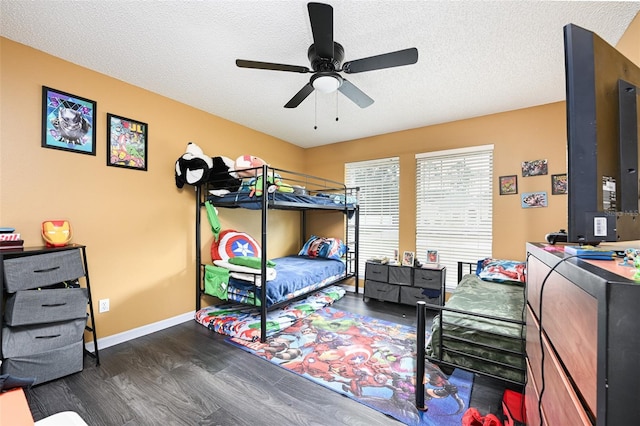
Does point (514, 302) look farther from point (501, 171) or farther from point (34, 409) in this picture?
point (34, 409)

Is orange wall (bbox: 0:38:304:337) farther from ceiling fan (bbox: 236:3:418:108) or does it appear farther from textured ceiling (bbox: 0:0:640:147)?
ceiling fan (bbox: 236:3:418:108)

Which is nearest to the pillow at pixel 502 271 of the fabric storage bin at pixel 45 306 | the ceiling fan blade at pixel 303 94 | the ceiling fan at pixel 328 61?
the ceiling fan at pixel 328 61

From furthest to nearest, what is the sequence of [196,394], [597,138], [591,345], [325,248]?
[325,248] → [196,394] → [597,138] → [591,345]

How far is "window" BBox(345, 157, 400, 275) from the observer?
383 cm

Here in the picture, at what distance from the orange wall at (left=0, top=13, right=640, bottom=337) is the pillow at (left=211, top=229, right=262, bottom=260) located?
0.59 feet

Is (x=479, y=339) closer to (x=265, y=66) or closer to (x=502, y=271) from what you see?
(x=502, y=271)

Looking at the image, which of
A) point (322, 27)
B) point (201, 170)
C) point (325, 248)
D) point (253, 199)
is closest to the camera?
point (322, 27)

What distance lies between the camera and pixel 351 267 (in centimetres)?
417

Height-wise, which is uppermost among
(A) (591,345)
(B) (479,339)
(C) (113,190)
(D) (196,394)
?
(C) (113,190)

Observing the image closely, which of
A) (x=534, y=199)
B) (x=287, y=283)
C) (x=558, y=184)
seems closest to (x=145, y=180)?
(x=287, y=283)

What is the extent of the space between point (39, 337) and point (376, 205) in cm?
371

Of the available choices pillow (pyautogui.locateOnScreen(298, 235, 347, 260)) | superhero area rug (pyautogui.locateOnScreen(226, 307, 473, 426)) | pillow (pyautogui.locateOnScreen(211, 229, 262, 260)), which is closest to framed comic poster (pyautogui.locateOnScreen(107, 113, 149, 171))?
pillow (pyautogui.locateOnScreen(211, 229, 262, 260))

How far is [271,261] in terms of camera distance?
124 inches

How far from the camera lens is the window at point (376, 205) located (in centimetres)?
383
